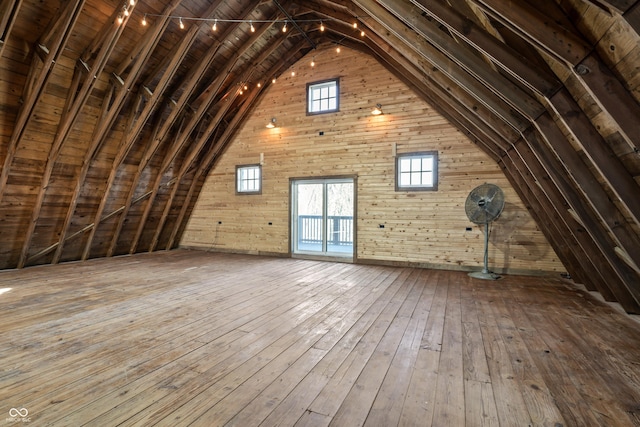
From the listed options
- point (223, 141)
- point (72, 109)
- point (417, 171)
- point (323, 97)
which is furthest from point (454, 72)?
point (223, 141)

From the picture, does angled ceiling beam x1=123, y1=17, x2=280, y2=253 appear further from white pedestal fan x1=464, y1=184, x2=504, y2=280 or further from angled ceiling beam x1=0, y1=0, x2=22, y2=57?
white pedestal fan x1=464, y1=184, x2=504, y2=280

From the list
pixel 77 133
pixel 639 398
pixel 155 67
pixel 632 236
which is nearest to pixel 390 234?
pixel 632 236

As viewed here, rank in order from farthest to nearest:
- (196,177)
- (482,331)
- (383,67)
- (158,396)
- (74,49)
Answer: (196,177) → (383,67) → (74,49) → (482,331) → (158,396)

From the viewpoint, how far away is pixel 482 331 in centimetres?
300

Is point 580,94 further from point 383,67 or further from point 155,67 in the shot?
point 155,67

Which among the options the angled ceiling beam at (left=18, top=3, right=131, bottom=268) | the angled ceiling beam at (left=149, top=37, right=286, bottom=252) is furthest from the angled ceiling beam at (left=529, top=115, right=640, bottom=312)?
the angled ceiling beam at (left=149, top=37, right=286, bottom=252)

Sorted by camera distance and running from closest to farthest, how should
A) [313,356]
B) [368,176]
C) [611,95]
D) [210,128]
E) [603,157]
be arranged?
1. [611,95]
2. [603,157]
3. [313,356]
4. [368,176]
5. [210,128]

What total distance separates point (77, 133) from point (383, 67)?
6135mm

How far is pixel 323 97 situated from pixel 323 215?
2.88 meters

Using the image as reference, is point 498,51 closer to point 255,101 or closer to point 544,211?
point 544,211

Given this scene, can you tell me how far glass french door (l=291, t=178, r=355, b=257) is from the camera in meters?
7.28

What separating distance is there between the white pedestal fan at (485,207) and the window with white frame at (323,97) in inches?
144

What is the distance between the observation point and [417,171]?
6410 millimetres

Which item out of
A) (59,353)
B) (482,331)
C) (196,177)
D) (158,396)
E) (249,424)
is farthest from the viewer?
(196,177)
